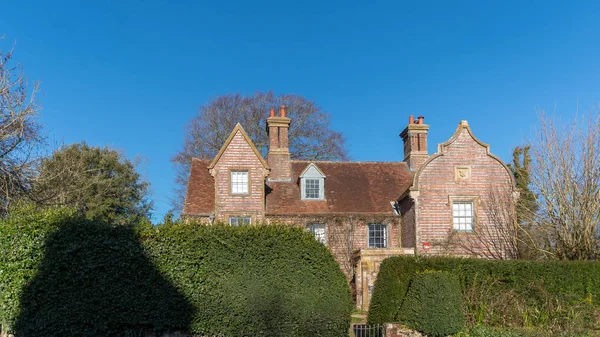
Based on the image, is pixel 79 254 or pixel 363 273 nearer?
pixel 79 254

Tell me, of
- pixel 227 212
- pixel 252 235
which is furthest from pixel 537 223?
pixel 227 212

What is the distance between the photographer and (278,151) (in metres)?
29.2

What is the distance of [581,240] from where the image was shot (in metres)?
17.8

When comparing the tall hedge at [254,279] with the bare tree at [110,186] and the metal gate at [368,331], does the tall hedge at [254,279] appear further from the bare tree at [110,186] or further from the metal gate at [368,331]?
the bare tree at [110,186]

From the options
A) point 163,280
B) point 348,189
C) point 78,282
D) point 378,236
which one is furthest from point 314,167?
point 78,282

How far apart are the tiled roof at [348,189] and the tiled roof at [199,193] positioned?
3153 mm

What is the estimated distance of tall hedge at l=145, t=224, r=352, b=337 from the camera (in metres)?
13.3

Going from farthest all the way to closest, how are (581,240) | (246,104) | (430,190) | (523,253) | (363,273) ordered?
(246,104) < (430,190) < (363,273) < (523,253) < (581,240)

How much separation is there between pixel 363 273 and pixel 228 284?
422 inches

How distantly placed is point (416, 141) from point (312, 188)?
736 centimetres

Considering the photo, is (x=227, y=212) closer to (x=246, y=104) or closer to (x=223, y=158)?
(x=223, y=158)

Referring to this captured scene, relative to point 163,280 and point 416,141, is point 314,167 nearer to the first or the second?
point 416,141

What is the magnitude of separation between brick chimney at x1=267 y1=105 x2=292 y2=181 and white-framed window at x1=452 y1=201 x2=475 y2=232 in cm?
933

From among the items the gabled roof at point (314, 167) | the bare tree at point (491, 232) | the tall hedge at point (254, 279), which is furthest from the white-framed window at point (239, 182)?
the tall hedge at point (254, 279)
